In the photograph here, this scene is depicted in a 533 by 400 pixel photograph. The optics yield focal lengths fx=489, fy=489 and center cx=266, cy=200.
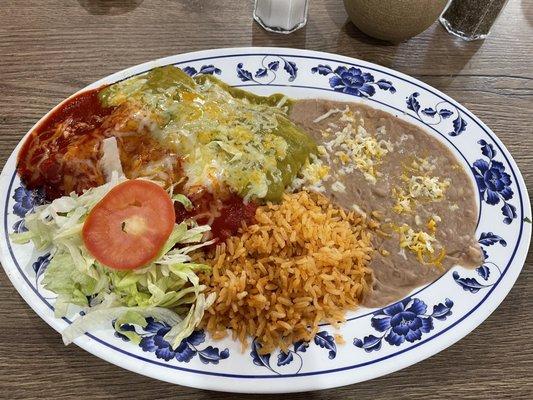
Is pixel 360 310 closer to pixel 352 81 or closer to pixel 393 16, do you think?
pixel 352 81

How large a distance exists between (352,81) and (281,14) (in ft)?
2.32

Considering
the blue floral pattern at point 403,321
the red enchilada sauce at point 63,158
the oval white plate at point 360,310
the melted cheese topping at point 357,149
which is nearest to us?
the oval white plate at point 360,310

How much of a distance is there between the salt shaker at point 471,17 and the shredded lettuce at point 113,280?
2.26 metres

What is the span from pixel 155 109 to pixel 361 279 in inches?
43.2

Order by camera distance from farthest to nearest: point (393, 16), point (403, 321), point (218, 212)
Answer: point (393, 16) < point (218, 212) < point (403, 321)

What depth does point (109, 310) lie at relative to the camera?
1691 mm

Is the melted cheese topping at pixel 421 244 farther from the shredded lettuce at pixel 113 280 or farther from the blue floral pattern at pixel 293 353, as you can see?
the shredded lettuce at pixel 113 280

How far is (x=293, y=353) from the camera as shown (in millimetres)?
1683

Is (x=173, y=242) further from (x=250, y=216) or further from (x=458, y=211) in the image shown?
(x=458, y=211)

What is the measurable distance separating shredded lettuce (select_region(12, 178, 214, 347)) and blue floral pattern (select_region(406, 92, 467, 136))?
128cm

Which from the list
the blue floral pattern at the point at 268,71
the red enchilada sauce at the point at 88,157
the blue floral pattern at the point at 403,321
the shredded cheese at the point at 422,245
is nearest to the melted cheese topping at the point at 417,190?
the shredded cheese at the point at 422,245

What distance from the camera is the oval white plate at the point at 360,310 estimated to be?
162 cm

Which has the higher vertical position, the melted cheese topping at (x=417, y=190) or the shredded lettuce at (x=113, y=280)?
the melted cheese topping at (x=417, y=190)

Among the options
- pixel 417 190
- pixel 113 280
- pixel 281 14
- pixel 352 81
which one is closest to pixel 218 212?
pixel 113 280
